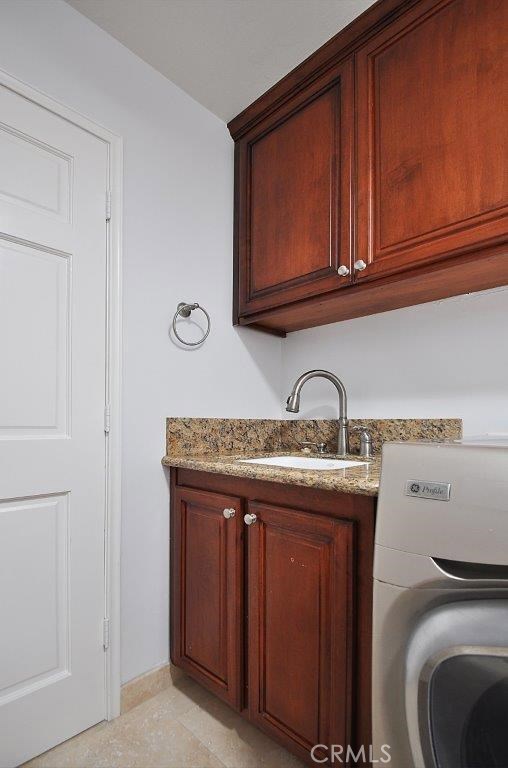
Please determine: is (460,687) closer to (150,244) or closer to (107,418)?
(107,418)

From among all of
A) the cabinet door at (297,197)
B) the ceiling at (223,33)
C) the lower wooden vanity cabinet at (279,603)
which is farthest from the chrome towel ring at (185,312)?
the ceiling at (223,33)

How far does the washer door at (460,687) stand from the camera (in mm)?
640

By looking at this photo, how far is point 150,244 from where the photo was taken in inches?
61.9

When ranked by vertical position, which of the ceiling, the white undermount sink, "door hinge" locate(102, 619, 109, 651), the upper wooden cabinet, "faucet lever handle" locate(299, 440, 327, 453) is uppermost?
the ceiling

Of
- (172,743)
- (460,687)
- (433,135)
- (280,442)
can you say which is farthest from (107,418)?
(433,135)

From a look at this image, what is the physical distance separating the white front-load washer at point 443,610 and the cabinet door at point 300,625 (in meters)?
0.22

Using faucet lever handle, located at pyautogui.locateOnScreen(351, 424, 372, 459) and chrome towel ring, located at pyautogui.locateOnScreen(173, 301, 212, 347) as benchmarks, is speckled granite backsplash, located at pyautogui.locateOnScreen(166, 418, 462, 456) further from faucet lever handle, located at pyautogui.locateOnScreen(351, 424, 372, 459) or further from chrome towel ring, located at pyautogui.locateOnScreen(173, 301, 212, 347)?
chrome towel ring, located at pyautogui.locateOnScreen(173, 301, 212, 347)

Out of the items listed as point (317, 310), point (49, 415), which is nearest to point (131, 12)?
point (317, 310)

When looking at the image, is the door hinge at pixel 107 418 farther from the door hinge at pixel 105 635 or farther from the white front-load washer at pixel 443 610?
the white front-load washer at pixel 443 610

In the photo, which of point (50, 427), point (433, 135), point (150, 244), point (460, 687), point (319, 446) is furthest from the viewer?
point (319, 446)

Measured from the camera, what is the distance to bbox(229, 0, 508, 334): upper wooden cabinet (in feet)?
3.63

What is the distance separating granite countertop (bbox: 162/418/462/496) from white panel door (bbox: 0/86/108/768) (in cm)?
35

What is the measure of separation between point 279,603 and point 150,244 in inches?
51.9

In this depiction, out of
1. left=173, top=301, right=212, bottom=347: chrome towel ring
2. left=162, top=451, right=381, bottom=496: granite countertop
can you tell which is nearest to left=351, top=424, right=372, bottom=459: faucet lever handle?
left=162, top=451, right=381, bottom=496: granite countertop
